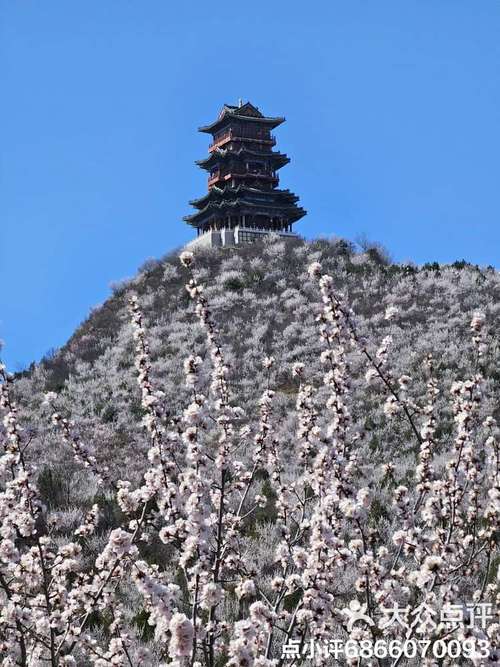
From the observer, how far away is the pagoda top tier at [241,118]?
174ft

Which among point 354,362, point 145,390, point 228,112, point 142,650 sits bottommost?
point 142,650

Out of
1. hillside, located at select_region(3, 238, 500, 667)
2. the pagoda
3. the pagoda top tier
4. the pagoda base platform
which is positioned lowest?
hillside, located at select_region(3, 238, 500, 667)

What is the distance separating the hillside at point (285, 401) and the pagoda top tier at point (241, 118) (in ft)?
60.4

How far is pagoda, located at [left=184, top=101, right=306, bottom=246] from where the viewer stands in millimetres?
50406

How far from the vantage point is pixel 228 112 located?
5272 cm

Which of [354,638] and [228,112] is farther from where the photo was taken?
[228,112]

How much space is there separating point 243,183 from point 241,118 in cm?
504

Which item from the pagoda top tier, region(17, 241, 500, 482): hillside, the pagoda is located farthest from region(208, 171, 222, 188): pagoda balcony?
region(17, 241, 500, 482): hillside

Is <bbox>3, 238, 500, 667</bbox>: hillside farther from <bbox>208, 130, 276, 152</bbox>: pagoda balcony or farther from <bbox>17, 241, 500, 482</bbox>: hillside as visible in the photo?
<bbox>208, 130, 276, 152</bbox>: pagoda balcony

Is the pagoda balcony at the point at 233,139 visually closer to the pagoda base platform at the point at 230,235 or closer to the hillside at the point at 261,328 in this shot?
the pagoda base platform at the point at 230,235

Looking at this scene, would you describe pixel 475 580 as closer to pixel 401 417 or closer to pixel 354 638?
pixel 354 638

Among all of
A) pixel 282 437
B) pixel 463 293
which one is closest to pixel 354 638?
pixel 282 437

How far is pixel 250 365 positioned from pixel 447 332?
7.36 m

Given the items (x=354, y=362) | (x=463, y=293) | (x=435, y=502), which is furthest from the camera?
(x=463, y=293)
